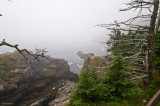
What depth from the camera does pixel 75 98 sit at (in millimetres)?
5273

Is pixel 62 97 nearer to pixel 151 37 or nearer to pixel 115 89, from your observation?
pixel 115 89

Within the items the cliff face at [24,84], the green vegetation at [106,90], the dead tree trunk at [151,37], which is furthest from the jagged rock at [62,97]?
the dead tree trunk at [151,37]

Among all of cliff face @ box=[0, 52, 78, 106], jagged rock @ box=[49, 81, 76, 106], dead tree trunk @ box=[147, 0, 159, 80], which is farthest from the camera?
cliff face @ box=[0, 52, 78, 106]

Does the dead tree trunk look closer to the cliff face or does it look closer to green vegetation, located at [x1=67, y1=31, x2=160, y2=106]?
green vegetation, located at [x1=67, y1=31, x2=160, y2=106]

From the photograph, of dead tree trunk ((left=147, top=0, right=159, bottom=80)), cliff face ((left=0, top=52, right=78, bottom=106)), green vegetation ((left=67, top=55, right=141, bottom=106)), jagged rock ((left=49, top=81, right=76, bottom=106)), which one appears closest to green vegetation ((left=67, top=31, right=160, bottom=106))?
green vegetation ((left=67, top=55, right=141, bottom=106))

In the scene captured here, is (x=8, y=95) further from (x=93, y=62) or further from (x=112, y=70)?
(x=112, y=70)

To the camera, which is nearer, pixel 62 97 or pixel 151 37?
pixel 151 37

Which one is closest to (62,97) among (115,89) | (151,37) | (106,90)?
(106,90)

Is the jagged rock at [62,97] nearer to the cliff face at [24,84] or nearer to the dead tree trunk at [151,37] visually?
the cliff face at [24,84]

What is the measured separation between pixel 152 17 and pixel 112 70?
3653 millimetres

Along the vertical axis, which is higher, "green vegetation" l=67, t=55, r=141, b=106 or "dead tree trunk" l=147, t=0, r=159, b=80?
"dead tree trunk" l=147, t=0, r=159, b=80

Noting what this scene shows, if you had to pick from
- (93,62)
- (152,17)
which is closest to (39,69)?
(93,62)

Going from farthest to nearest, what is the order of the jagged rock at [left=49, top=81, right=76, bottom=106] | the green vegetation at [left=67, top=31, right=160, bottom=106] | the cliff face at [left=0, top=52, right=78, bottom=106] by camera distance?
the cliff face at [left=0, top=52, right=78, bottom=106] < the jagged rock at [left=49, top=81, right=76, bottom=106] < the green vegetation at [left=67, top=31, right=160, bottom=106]

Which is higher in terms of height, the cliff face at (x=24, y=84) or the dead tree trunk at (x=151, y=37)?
the dead tree trunk at (x=151, y=37)
